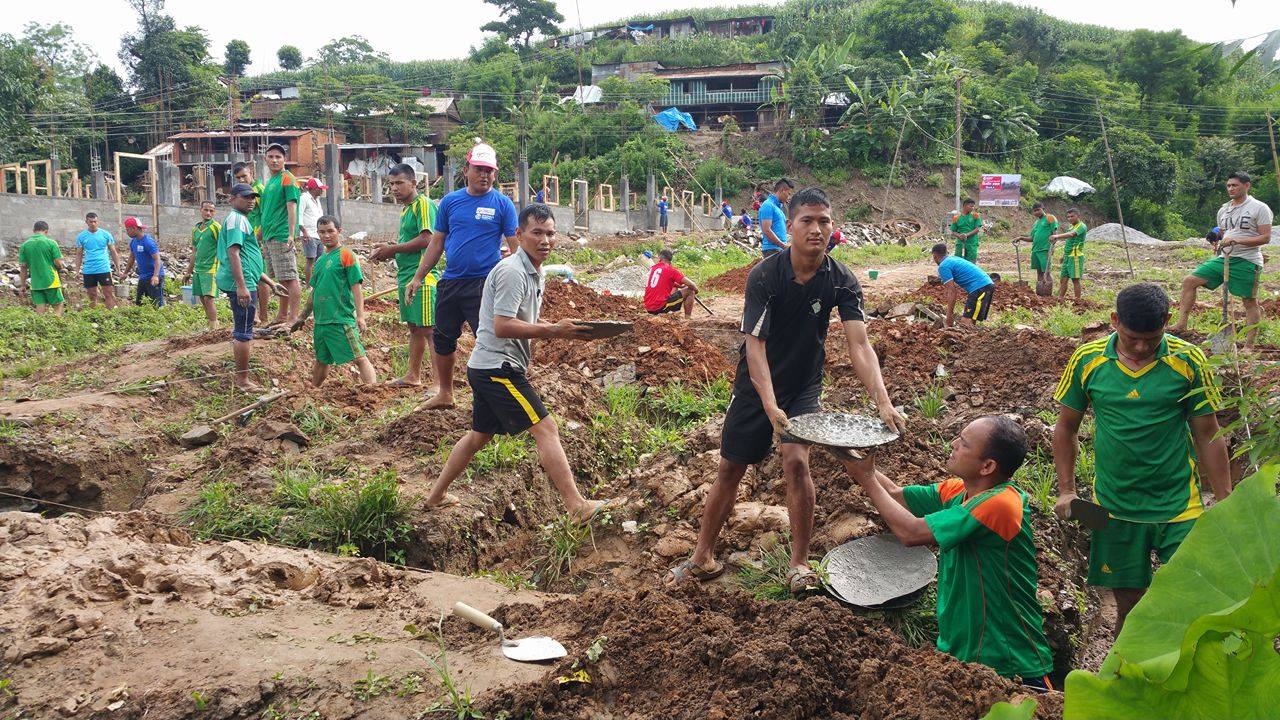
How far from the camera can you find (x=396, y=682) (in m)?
3.15

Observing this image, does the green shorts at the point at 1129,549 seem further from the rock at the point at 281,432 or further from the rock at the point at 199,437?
the rock at the point at 199,437

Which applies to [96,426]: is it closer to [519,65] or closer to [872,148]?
[872,148]

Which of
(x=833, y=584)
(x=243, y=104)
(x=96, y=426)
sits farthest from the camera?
(x=243, y=104)

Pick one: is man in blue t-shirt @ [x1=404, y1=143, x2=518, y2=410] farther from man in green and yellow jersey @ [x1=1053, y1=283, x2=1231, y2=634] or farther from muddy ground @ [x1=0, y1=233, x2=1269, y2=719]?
man in green and yellow jersey @ [x1=1053, y1=283, x2=1231, y2=634]

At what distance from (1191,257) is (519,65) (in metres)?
46.8

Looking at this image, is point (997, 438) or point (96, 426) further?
point (96, 426)

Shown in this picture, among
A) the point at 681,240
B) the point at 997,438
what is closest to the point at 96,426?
the point at 997,438

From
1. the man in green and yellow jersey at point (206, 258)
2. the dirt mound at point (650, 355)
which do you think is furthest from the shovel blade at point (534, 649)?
the man in green and yellow jersey at point (206, 258)

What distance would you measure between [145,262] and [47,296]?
1396 mm

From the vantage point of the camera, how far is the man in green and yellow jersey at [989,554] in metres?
3.19

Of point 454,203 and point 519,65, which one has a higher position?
point 519,65

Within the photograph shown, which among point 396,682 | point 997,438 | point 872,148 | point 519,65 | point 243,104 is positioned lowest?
point 396,682

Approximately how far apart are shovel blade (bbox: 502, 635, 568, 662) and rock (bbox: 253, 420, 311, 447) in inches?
150

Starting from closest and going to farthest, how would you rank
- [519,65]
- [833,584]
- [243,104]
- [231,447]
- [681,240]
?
1. [833,584]
2. [231,447]
3. [681,240]
4. [243,104]
5. [519,65]
